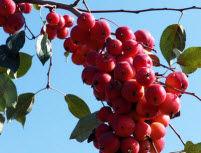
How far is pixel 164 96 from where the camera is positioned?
198 centimetres

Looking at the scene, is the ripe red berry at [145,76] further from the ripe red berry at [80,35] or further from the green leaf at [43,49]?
the green leaf at [43,49]

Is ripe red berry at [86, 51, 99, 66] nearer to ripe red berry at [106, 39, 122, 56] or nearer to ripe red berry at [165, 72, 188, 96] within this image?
ripe red berry at [106, 39, 122, 56]

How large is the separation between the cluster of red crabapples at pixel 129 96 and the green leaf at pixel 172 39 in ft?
1.06

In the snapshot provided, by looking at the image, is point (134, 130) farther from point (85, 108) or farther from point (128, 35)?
point (85, 108)

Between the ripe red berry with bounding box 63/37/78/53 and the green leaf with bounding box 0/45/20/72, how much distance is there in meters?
0.28

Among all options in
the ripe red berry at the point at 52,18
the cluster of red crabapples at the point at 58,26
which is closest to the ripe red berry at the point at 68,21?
the cluster of red crabapples at the point at 58,26

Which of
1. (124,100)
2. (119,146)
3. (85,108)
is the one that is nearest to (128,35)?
(124,100)

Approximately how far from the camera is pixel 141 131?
1.96 metres

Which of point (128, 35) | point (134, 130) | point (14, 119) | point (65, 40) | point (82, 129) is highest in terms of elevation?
point (128, 35)

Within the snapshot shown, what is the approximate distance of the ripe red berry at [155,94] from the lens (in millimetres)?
1938

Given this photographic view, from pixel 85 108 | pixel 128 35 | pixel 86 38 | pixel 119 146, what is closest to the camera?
pixel 119 146

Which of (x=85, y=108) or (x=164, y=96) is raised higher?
(x=164, y=96)

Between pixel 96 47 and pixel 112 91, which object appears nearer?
pixel 112 91

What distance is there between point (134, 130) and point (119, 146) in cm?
8
